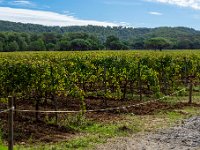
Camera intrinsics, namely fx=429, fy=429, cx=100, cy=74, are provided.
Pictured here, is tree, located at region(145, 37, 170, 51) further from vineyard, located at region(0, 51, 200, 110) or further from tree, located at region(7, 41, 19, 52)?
vineyard, located at region(0, 51, 200, 110)

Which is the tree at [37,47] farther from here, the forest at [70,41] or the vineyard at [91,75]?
the vineyard at [91,75]

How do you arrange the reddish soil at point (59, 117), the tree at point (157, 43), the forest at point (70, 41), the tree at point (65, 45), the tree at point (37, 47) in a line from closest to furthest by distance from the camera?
the reddish soil at point (59, 117) < the tree at point (37, 47) < the forest at point (70, 41) < the tree at point (65, 45) < the tree at point (157, 43)

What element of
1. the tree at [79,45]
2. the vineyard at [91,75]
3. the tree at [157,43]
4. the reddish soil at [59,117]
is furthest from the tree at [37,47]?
the reddish soil at [59,117]

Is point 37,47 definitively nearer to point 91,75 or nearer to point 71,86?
point 91,75

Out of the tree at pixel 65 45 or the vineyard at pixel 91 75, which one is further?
the tree at pixel 65 45

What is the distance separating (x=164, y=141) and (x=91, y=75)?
880 cm

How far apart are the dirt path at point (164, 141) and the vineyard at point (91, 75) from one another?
3.30m

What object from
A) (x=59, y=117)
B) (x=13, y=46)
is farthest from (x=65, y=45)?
(x=59, y=117)

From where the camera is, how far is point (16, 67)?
14.0m

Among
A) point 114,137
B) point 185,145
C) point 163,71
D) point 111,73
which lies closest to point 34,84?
point 114,137

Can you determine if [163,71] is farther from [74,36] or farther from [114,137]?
[74,36]

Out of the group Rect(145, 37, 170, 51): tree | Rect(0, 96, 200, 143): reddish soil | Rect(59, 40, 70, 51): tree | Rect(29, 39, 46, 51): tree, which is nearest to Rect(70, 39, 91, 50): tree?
Rect(59, 40, 70, 51): tree

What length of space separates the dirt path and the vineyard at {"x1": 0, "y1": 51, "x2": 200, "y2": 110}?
3.30 m

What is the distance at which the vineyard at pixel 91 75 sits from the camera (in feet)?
46.3
